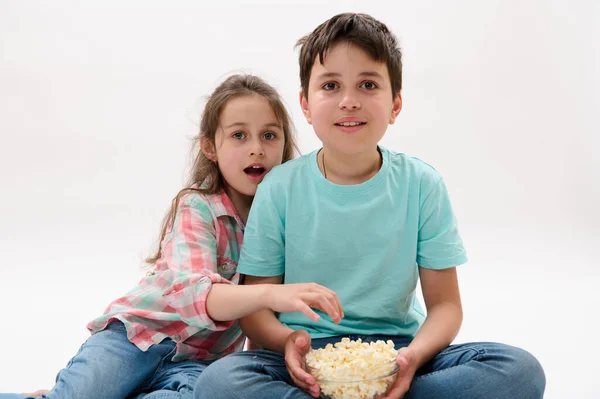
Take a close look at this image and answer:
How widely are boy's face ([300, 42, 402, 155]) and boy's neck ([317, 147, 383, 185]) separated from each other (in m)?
0.05

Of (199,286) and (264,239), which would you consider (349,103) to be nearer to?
(264,239)

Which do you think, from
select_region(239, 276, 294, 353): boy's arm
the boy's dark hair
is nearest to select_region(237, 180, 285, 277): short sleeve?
select_region(239, 276, 294, 353): boy's arm

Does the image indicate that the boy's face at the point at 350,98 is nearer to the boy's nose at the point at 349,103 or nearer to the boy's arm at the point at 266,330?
the boy's nose at the point at 349,103

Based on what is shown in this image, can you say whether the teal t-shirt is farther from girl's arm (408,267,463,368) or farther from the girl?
the girl

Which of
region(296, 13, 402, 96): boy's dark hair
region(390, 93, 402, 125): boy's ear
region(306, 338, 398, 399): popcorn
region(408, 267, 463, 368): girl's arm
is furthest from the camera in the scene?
region(390, 93, 402, 125): boy's ear

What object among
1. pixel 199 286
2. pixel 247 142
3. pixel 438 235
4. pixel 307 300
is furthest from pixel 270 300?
pixel 247 142

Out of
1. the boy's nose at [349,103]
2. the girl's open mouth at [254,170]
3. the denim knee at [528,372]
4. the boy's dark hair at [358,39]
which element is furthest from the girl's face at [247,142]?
the denim knee at [528,372]

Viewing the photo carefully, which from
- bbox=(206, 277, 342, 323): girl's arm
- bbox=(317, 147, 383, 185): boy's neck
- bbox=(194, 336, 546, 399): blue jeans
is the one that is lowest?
bbox=(194, 336, 546, 399): blue jeans

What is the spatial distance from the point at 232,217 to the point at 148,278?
28 centimetres

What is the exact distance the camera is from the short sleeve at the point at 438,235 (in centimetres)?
213

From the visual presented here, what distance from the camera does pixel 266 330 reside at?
2.09 meters

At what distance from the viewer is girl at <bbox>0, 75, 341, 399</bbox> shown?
6.91ft

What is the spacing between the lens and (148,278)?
2.34 meters

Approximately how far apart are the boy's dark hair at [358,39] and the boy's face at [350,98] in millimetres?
15
